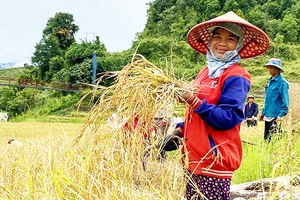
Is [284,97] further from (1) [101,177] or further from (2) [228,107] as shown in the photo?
(1) [101,177]

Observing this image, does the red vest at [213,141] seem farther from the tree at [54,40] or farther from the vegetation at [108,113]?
the tree at [54,40]

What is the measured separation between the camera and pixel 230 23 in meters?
2.02

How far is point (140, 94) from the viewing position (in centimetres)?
176

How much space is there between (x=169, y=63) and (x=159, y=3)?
42.7m

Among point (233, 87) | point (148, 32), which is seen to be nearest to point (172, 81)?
point (233, 87)

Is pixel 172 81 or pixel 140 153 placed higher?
pixel 172 81

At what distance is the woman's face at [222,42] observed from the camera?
200 cm

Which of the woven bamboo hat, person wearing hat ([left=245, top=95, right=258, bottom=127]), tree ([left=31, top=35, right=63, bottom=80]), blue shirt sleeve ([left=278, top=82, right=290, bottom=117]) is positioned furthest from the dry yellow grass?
tree ([left=31, top=35, right=63, bottom=80])

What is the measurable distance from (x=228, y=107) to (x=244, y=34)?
1.38ft

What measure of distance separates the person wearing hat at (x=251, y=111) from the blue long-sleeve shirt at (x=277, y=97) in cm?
378

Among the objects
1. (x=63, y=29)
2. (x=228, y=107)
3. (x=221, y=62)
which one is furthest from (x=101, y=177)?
(x=63, y=29)

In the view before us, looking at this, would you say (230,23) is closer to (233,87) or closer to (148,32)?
(233,87)

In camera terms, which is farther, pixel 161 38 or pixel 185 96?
pixel 161 38

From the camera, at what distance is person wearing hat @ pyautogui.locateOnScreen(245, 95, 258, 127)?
856 cm
